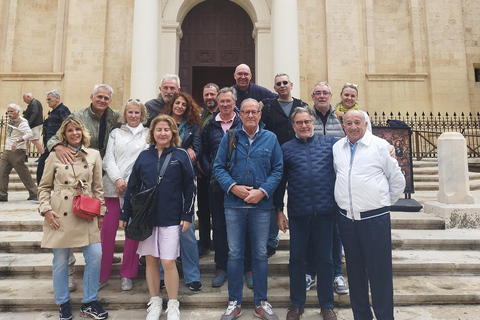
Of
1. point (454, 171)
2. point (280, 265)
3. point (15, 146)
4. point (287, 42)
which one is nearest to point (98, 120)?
point (280, 265)

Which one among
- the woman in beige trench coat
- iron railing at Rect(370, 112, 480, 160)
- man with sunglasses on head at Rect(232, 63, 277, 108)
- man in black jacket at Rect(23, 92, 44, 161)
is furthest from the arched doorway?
the woman in beige trench coat

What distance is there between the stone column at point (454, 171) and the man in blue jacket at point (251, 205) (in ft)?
13.7

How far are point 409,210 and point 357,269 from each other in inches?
150

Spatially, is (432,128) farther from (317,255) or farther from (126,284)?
(126,284)

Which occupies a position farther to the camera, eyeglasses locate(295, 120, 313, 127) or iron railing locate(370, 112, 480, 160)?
iron railing locate(370, 112, 480, 160)

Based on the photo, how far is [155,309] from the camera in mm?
2846

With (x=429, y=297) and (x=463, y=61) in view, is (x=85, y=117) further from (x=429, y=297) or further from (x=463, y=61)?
(x=463, y=61)

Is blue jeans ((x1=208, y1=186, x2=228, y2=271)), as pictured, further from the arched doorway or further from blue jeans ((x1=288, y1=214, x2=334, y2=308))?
the arched doorway

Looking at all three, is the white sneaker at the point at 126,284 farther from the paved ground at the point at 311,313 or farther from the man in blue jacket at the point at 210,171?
the man in blue jacket at the point at 210,171

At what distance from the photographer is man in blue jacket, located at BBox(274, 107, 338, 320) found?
2.83m

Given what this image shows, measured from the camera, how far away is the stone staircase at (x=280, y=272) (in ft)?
10.5

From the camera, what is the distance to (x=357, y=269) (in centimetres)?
261

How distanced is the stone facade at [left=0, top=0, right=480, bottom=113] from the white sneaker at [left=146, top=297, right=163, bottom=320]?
973cm

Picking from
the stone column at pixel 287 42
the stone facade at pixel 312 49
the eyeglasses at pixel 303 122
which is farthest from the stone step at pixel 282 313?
the stone facade at pixel 312 49
